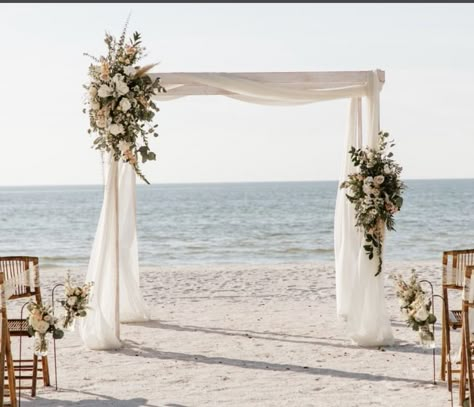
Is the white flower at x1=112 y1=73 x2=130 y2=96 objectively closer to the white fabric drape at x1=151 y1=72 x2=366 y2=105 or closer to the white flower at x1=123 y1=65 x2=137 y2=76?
the white flower at x1=123 y1=65 x2=137 y2=76

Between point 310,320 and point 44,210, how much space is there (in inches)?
1816

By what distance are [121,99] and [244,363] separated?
2.65 m

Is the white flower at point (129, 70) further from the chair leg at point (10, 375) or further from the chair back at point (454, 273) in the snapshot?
the chair back at point (454, 273)

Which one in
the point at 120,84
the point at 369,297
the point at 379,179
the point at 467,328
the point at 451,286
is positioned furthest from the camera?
the point at 369,297

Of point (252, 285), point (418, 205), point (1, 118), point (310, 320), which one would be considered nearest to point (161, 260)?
point (252, 285)

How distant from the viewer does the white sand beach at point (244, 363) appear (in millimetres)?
5965

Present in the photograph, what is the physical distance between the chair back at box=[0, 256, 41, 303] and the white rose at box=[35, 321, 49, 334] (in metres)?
0.42

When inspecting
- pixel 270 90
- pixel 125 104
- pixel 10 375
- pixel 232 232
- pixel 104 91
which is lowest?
pixel 10 375

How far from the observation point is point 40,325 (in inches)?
221

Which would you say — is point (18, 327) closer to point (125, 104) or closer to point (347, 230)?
point (125, 104)

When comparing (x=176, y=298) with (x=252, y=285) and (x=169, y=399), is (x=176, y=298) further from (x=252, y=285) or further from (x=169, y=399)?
(x=169, y=399)

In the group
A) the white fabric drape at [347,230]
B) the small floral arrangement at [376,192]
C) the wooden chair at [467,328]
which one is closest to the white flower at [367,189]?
the small floral arrangement at [376,192]

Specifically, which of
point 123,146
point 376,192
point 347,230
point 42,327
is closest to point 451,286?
point 376,192

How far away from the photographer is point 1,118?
176ft
